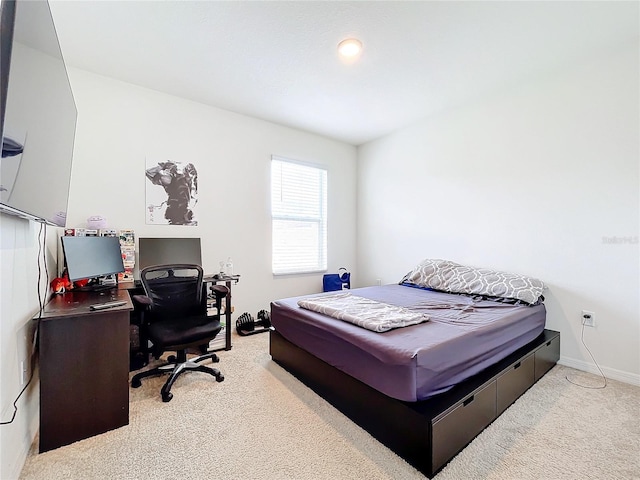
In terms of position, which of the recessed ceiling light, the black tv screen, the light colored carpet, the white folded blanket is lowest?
the light colored carpet

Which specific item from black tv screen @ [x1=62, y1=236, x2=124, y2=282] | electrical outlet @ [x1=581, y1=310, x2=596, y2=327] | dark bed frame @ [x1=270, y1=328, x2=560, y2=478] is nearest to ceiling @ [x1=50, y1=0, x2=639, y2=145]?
black tv screen @ [x1=62, y1=236, x2=124, y2=282]

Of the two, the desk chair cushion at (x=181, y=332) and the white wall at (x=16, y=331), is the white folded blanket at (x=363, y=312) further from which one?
the white wall at (x=16, y=331)

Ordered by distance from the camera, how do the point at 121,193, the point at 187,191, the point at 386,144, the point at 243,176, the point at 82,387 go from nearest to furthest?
the point at 82,387, the point at 121,193, the point at 187,191, the point at 243,176, the point at 386,144

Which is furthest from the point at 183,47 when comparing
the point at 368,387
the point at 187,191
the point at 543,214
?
→ the point at 543,214

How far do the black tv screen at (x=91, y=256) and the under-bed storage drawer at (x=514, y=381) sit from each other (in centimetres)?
315

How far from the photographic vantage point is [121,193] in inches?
117

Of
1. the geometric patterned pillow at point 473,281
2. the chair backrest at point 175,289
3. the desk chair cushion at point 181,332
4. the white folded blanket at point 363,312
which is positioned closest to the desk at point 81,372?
the desk chair cushion at point 181,332

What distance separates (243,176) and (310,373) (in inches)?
101

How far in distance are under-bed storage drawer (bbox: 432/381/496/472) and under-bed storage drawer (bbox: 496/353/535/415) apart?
0.37 ft

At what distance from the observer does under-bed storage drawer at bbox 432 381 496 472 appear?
1.44m

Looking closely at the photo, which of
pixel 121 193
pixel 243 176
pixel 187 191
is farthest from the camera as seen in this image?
pixel 243 176

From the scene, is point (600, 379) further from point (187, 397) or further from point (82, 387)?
point (82, 387)

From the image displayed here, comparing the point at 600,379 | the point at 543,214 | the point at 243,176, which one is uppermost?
the point at 243,176

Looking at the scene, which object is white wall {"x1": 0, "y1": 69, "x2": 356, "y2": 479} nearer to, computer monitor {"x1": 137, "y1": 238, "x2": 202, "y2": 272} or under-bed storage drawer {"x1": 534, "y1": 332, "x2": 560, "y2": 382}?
computer monitor {"x1": 137, "y1": 238, "x2": 202, "y2": 272}
